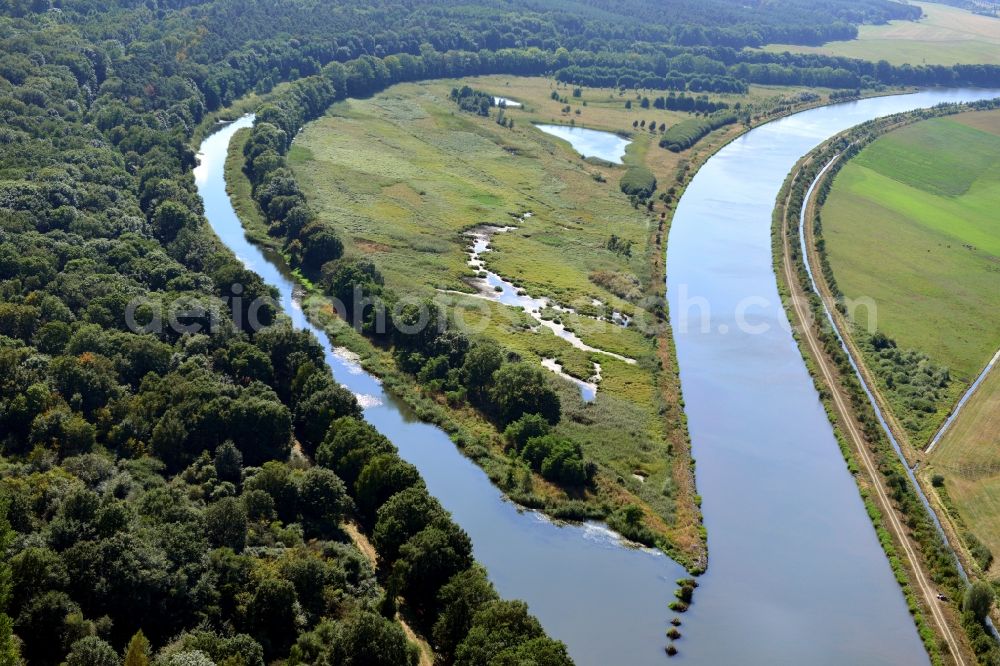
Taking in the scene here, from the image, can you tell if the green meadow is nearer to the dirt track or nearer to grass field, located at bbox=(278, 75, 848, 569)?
grass field, located at bbox=(278, 75, 848, 569)

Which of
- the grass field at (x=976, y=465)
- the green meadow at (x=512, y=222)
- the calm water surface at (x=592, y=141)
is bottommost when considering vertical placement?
the calm water surface at (x=592, y=141)

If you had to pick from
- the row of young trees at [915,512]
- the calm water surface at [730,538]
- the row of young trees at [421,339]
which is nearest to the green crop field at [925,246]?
the row of young trees at [915,512]

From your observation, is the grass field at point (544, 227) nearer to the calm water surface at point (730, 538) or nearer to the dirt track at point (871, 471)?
the calm water surface at point (730, 538)

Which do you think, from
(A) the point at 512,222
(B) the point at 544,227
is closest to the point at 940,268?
A: (B) the point at 544,227

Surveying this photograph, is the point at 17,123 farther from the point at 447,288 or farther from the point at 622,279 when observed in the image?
the point at 622,279

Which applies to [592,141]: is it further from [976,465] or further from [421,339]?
[976,465]

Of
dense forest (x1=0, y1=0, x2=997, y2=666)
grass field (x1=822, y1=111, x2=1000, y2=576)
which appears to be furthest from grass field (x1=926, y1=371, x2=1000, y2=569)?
dense forest (x1=0, y1=0, x2=997, y2=666)
